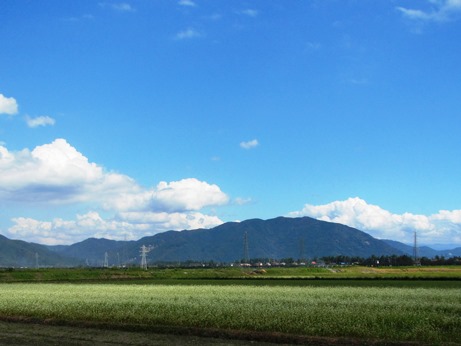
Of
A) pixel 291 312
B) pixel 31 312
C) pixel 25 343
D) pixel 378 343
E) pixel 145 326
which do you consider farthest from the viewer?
pixel 31 312

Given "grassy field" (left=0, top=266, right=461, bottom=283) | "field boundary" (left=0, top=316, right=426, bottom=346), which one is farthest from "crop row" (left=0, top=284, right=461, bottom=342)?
"grassy field" (left=0, top=266, right=461, bottom=283)

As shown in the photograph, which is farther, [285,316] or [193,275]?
[193,275]

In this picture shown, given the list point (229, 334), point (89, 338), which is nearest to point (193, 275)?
point (89, 338)

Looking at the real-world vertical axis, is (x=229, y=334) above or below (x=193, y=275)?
above

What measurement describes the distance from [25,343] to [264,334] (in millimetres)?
10836

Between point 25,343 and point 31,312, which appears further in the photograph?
point 31,312

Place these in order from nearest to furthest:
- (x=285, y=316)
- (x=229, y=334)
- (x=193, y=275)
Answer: (x=229, y=334) → (x=285, y=316) → (x=193, y=275)

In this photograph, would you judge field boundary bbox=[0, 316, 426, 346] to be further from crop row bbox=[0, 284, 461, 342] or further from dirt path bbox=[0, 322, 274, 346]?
crop row bbox=[0, 284, 461, 342]

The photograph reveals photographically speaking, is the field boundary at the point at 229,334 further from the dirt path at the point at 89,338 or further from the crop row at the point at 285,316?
the crop row at the point at 285,316

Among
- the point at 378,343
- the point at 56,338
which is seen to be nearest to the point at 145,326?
the point at 56,338

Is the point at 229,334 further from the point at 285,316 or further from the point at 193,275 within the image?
the point at 193,275

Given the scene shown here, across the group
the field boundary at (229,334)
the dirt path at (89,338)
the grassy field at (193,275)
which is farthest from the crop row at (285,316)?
the grassy field at (193,275)

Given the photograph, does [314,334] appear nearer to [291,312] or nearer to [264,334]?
[264,334]

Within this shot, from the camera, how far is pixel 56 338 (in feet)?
76.7
